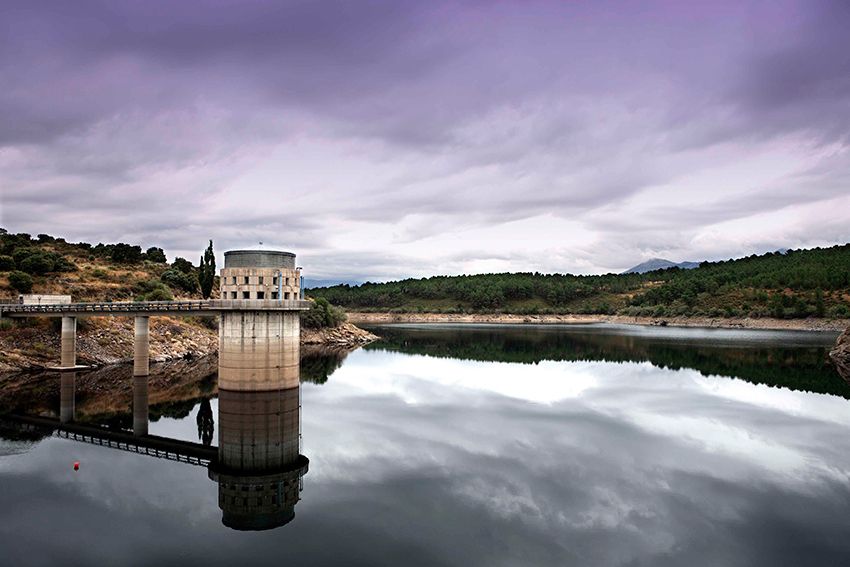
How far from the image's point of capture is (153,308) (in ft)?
201

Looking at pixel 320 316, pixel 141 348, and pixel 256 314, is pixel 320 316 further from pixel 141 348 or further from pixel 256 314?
pixel 256 314

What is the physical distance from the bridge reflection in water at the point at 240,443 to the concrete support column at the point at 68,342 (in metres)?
11.3

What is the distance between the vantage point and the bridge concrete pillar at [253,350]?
168 feet

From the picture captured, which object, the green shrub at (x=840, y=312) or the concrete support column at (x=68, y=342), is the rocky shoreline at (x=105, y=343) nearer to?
the concrete support column at (x=68, y=342)

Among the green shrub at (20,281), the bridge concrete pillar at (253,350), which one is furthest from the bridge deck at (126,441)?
the green shrub at (20,281)

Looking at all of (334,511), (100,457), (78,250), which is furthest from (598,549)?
(78,250)

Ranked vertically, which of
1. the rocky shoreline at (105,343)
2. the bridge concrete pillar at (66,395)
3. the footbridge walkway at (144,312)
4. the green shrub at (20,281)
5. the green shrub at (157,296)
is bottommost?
the bridge concrete pillar at (66,395)

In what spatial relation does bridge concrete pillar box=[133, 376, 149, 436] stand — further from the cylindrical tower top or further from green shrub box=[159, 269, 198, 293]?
green shrub box=[159, 269, 198, 293]

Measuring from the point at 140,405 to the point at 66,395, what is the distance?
27.2ft

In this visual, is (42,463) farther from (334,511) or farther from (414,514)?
(414,514)

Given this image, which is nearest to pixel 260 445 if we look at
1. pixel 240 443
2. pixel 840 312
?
pixel 240 443

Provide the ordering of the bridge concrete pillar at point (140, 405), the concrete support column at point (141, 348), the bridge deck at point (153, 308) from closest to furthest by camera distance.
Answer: the bridge concrete pillar at point (140, 405), the bridge deck at point (153, 308), the concrete support column at point (141, 348)

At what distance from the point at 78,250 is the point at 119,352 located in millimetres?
66238

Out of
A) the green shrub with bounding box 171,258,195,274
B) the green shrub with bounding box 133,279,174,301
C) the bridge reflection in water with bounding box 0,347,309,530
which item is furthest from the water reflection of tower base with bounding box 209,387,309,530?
the green shrub with bounding box 171,258,195,274
